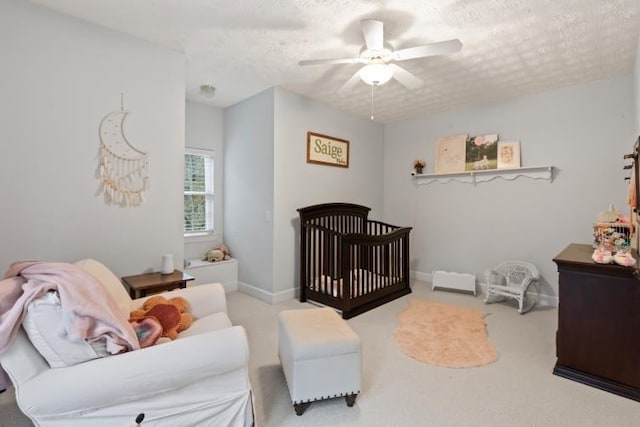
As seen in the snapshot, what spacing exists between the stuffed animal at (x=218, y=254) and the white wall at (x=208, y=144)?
139 millimetres

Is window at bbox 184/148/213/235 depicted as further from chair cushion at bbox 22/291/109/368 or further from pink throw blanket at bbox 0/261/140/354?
chair cushion at bbox 22/291/109/368

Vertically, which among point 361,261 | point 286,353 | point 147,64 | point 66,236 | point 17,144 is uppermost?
point 147,64

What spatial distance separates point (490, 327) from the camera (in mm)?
2977

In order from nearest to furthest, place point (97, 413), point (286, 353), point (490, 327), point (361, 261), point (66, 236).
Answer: point (97, 413), point (286, 353), point (66, 236), point (490, 327), point (361, 261)

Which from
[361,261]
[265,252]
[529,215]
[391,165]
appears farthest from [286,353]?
[391,165]

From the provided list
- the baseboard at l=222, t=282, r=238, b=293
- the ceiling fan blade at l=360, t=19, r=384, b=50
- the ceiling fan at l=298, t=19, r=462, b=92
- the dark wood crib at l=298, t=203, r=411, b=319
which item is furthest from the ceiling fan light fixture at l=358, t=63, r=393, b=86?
the baseboard at l=222, t=282, r=238, b=293

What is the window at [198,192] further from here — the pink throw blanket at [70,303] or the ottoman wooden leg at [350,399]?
the ottoman wooden leg at [350,399]

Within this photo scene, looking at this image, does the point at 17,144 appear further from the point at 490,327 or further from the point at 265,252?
the point at 490,327

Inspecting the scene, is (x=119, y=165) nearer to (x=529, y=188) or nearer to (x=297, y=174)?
(x=297, y=174)

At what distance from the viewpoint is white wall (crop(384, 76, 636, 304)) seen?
3271mm

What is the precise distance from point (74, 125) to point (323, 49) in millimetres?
1997

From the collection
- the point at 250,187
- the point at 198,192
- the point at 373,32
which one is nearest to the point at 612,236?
→ the point at 373,32

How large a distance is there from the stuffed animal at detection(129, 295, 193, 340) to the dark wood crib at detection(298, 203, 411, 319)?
159cm

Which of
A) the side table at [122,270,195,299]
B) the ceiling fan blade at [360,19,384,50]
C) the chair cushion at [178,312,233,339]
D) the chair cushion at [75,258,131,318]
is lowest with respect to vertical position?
the chair cushion at [178,312,233,339]
